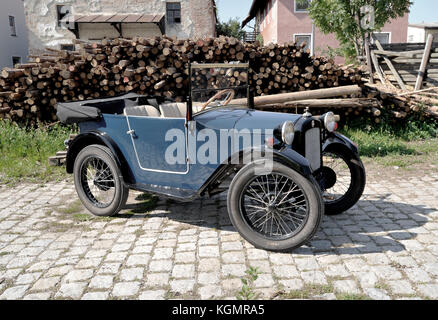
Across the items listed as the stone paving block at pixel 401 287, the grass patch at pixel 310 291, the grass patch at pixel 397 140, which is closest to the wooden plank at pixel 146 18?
the grass patch at pixel 397 140

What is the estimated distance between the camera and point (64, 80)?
303 inches

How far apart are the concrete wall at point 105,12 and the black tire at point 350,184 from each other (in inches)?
639

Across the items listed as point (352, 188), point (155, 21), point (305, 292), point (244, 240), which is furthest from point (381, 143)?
point (155, 21)

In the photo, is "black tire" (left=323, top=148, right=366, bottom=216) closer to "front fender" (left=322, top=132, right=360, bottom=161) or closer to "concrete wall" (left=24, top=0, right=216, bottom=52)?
"front fender" (left=322, top=132, right=360, bottom=161)

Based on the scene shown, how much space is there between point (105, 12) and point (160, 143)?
677 inches

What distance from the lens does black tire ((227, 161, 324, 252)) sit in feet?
10.2

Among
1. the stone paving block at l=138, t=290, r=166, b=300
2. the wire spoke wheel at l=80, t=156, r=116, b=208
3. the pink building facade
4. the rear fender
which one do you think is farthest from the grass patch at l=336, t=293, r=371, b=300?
the pink building facade

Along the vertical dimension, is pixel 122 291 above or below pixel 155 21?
below

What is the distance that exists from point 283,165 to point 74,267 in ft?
6.34

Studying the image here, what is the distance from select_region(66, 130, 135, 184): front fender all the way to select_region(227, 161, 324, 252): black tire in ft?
4.34

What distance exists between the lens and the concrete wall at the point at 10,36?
23.3 meters

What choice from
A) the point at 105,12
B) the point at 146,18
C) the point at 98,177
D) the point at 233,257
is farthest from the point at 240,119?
the point at 105,12

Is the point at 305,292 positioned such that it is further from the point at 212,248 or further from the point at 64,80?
the point at 64,80

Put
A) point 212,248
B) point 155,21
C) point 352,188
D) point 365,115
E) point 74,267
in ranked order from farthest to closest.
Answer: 1. point 155,21
2. point 365,115
3. point 352,188
4. point 212,248
5. point 74,267
